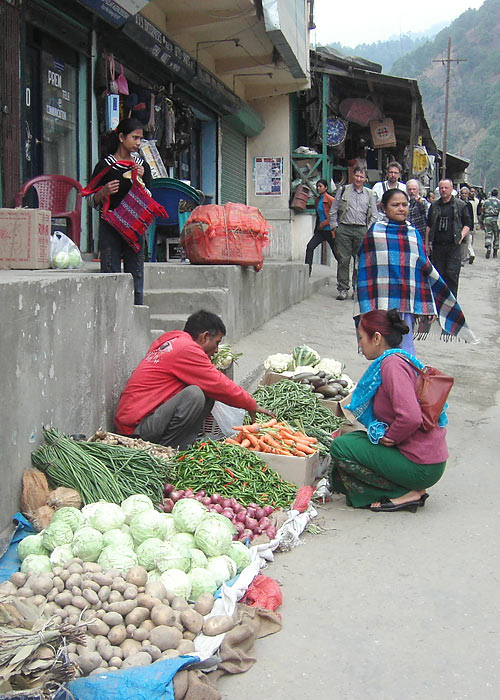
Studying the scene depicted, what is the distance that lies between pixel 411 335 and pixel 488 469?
120 cm

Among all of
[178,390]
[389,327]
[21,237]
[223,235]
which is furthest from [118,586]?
[223,235]

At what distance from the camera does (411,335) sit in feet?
20.2

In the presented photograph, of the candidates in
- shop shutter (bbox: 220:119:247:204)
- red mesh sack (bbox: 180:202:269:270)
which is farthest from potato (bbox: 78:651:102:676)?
shop shutter (bbox: 220:119:247:204)

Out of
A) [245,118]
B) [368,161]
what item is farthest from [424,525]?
[368,161]

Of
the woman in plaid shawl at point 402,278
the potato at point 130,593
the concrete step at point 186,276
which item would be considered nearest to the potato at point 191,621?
the potato at point 130,593

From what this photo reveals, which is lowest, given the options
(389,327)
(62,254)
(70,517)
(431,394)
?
(70,517)

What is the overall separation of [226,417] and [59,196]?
339cm

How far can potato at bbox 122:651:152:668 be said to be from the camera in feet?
9.00

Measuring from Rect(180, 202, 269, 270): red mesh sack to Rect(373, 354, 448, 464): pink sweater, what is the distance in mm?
A: 4218

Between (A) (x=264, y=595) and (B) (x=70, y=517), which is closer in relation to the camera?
(A) (x=264, y=595)

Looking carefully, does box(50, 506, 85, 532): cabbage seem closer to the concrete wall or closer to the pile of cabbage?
the pile of cabbage

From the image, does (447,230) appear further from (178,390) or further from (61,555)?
(61,555)

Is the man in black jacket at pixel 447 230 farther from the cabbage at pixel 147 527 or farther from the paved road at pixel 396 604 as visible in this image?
the cabbage at pixel 147 527

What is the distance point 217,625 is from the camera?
3.06m
